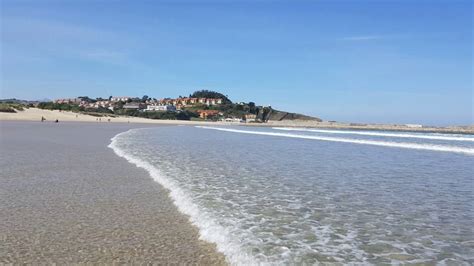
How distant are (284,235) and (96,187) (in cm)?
528

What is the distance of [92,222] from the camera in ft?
21.0

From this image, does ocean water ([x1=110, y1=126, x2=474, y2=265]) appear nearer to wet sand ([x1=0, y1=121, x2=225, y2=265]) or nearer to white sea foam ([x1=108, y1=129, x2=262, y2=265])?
white sea foam ([x1=108, y1=129, x2=262, y2=265])

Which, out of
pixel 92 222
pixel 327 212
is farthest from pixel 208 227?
pixel 327 212

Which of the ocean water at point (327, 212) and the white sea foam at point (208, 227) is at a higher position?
the ocean water at point (327, 212)

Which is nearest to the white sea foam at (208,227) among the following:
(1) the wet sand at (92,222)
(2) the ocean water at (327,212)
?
(2) the ocean water at (327,212)

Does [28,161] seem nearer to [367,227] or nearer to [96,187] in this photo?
[96,187]

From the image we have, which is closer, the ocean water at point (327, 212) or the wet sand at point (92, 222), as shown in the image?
the wet sand at point (92, 222)

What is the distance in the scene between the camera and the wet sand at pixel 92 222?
4.96m

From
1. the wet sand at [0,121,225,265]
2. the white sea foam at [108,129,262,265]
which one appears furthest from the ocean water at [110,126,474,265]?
the wet sand at [0,121,225,265]

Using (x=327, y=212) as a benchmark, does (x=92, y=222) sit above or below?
below

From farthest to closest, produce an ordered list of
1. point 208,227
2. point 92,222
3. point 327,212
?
point 327,212 → point 92,222 → point 208,227

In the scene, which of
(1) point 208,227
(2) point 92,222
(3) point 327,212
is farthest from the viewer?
(3) point 327,212

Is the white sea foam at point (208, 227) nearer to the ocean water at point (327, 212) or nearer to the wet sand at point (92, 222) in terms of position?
the ocean water at point (327, 212)

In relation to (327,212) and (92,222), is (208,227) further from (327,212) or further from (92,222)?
(327,212)
